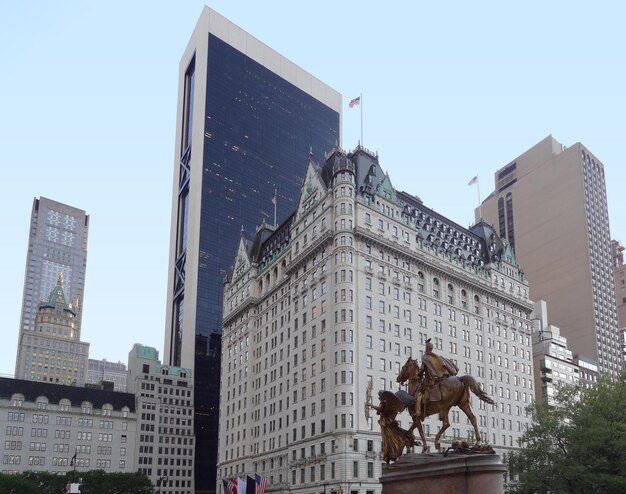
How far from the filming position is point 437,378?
128 feet

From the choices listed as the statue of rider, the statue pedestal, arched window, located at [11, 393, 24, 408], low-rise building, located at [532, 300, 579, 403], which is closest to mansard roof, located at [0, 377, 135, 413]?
arched window, located at [11, 393, 24, 408]

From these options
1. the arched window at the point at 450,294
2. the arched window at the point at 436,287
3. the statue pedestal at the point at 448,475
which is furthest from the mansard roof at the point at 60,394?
the statue pedestal at the point at 448,475

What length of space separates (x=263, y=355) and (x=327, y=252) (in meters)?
29.8

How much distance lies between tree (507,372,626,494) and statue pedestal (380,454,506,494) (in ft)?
125

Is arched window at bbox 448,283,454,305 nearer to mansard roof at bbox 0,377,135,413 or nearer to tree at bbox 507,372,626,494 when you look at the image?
tree at bbox 507,372,626,494

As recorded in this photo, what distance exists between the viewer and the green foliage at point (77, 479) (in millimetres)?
119562

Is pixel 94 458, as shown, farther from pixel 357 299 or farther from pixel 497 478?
pixel 497 478

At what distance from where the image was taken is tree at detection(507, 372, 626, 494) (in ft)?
231

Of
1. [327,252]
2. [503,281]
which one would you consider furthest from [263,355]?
[503,281]

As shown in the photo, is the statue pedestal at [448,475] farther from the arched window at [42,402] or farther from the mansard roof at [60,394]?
the mansard roof at [60,394]

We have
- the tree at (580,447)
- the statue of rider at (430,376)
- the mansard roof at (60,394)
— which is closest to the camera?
the statue of rider at (430,376)

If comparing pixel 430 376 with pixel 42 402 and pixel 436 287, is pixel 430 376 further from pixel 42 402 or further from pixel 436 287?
pixel 42 402

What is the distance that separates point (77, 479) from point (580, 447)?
280 feet

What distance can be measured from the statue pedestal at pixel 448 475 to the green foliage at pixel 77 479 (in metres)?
99.2
